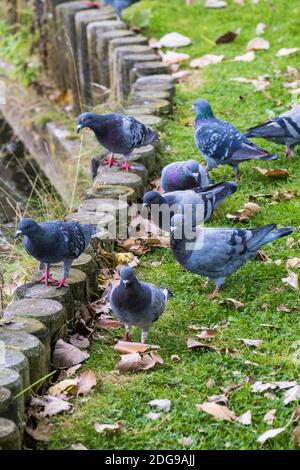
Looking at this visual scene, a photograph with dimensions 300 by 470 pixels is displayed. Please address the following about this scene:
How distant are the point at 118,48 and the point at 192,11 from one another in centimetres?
166

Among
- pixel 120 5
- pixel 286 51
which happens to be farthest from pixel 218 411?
pixel 120 5

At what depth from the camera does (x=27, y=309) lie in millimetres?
4617

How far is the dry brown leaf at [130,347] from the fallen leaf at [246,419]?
2.61 feet

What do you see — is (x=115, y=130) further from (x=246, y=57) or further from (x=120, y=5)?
A: (x=120, y=5)

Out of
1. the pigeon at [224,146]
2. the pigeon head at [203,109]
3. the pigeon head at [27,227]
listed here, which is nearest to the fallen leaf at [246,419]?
the pigeon head at [27,227]

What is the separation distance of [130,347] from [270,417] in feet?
3.17

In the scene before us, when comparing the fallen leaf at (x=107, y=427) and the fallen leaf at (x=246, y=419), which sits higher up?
the fallen leaf at (x=246, y=419)

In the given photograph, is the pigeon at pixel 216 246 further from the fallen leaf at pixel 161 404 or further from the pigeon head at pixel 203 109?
the pigeon head at pixel 203 109

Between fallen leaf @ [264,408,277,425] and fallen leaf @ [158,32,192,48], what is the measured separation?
21.1ft

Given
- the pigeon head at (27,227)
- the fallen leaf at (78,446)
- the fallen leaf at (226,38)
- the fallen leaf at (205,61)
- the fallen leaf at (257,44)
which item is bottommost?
the fallen leaf at (205,61)

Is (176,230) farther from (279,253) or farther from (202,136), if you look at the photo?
(202,136)

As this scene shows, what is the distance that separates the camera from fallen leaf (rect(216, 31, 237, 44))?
31.7 feet

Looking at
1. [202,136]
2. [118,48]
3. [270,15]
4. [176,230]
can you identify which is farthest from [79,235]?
[270,15]

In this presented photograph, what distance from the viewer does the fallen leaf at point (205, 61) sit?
9227 millimetres
